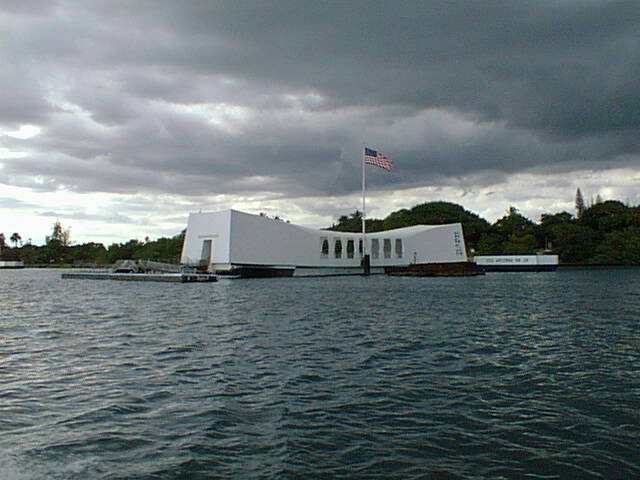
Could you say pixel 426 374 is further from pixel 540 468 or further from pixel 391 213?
pixel 391 213

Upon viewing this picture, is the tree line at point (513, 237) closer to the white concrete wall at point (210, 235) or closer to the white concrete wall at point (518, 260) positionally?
the white concrete wall at point (518, 260)

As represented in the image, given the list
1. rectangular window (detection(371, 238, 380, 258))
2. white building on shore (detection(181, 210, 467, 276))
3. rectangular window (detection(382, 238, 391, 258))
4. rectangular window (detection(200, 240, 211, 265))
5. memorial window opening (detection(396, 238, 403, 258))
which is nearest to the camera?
white building on shore (detection(181, 210, 467, 276))

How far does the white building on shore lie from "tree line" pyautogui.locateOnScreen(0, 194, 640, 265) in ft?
54.8

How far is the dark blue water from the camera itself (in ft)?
16.1

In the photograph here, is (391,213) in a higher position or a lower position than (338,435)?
higher

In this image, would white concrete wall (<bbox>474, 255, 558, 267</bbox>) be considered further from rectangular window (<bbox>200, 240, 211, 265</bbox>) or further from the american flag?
rectangular window (<bbox>200, 240, 211, 265</bbox>)

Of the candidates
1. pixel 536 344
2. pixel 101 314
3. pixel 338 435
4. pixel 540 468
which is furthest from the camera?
pixel 101 314

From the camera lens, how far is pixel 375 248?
6125cm

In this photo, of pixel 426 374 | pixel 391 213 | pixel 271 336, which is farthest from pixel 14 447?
pixel 391 213

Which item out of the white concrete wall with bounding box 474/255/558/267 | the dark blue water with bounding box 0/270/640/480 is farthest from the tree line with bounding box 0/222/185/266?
the dark blue water with bounding box 0/270/640/480

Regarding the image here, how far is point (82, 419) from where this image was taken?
245 inches

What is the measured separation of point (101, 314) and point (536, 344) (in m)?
13.3

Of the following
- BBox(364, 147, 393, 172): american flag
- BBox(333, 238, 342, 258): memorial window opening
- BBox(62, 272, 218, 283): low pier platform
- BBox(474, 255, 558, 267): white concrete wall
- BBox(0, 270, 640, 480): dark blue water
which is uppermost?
BBox(364, 147, 393, 172): american flag

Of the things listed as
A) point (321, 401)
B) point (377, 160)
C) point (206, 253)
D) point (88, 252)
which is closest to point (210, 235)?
point (206, 253)
